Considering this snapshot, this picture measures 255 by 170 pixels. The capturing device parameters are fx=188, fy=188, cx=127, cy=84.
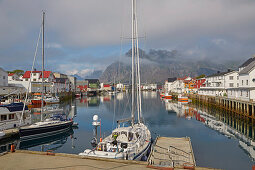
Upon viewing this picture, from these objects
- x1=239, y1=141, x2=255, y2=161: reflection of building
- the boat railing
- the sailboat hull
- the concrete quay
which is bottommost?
x1=239, y1=141, x2=255, y2=161: reflection of building

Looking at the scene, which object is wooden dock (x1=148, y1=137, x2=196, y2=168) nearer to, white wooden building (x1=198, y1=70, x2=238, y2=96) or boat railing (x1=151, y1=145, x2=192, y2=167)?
boat railing (x1=151, y1=145, x2=192, y2=167)

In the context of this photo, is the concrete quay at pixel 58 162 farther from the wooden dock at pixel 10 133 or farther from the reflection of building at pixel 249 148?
the reflection of building at pixel 249 148

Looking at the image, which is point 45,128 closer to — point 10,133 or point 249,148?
point 10,133

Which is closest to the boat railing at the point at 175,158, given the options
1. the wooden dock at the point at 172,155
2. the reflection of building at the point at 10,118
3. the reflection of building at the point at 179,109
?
the wooden dock at the point at 172,155

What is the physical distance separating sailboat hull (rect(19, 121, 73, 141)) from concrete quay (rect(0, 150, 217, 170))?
14909 mm

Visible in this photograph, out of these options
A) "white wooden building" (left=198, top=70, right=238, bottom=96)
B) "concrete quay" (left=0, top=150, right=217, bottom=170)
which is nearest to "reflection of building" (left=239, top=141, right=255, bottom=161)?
"concrete quay" (left=0, top=150, right=217, bottom=170)

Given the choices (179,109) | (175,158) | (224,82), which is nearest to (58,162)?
(175,158)

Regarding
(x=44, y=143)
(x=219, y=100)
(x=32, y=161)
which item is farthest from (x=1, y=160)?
(x=219, y=100)

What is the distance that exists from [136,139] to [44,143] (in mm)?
16562

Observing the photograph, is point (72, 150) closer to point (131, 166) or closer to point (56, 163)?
point (56, 163)

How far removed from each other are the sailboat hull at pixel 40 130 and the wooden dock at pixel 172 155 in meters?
18.3

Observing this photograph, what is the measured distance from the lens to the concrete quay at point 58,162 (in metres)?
11.6

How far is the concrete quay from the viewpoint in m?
11.6

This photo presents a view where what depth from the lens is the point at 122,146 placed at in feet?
57.0
